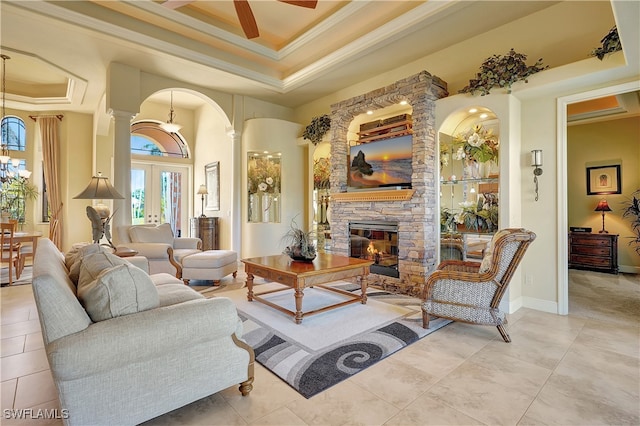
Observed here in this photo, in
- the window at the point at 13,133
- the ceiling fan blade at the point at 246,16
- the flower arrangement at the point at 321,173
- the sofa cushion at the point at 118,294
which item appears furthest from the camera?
the window at the point at 13,133

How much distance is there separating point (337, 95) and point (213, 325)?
5.63m

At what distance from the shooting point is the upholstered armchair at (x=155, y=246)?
14.8ft

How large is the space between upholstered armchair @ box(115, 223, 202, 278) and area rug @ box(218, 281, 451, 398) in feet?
4.17

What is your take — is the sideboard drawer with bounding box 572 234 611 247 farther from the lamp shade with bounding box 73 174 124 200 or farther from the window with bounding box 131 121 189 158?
the window with bounding box 131 121 189 158

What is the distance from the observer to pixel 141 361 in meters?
1.58

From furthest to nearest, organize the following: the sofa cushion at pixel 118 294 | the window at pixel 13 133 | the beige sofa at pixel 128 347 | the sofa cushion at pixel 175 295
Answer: the window at pixel 13 133, the sofa cushion at pixel 175 295, the sofa cushion at pixel 118 294, the beige sofa at pixel 128 347

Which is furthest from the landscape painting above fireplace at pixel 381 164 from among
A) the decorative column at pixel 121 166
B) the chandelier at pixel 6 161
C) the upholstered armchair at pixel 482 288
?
the chandelier at pixel 6 161

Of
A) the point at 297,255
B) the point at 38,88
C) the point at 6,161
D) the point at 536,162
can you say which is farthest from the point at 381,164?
the point at 38,88

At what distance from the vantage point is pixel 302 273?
125 inches

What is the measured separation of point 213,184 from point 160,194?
1.64 metres

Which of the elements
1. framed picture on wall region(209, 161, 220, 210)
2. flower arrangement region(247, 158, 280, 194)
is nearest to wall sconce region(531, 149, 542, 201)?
flower arrangement region(247, 158, 280, 194)

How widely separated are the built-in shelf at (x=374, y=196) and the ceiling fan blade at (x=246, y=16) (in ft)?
8.70

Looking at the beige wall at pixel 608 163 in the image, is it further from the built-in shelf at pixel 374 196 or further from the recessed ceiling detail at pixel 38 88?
the recessed ceiling detail at pixel 38 88

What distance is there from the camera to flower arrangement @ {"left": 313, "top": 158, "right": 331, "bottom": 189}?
659 centimetres
